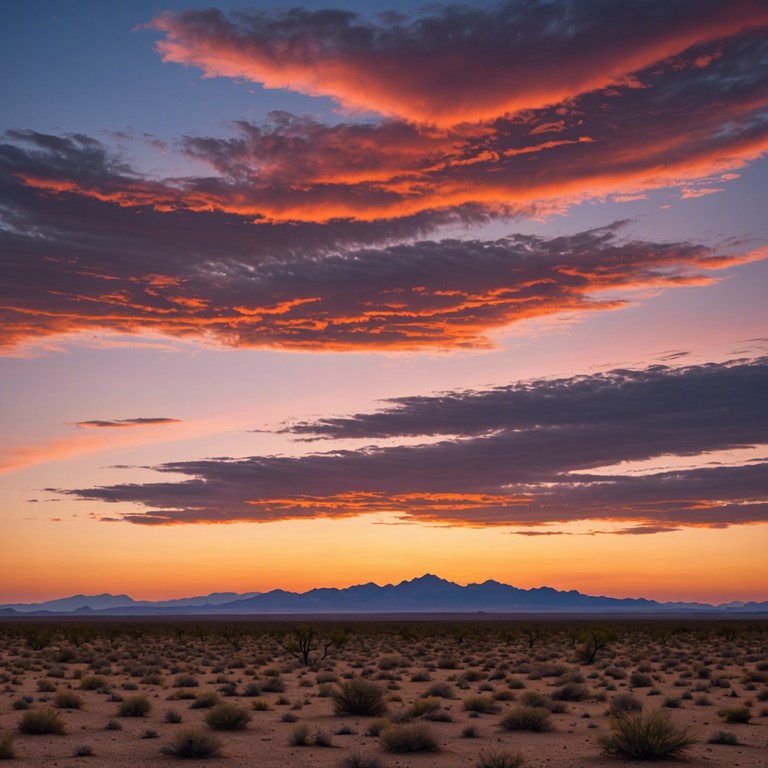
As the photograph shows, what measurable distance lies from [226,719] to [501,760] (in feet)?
29.1

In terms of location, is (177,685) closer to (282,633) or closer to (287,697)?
(287,697)

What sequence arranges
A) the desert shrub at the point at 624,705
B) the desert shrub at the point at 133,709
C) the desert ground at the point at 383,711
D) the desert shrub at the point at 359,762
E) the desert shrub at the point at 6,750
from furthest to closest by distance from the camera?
the desert shrub at the point at 624,705 → the desert shrub at the point at 133,709 → the desert ground at the point at 383,711 → the desert shrub at the point at 6,750 → the desert shrub at the point at 359,762

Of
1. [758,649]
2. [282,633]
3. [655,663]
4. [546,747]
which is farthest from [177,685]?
[282,633]

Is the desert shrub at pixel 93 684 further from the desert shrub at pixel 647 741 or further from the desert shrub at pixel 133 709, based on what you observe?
the desert shrub at pixel 647 741

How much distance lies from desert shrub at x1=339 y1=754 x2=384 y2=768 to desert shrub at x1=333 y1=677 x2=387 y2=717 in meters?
8.50

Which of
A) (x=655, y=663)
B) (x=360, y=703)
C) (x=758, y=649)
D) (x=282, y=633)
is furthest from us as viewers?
(x=282, y=633)

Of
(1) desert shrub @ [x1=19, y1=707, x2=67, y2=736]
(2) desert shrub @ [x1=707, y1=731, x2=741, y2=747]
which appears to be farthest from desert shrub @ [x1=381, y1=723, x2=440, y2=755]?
(1) desert shrub @ [x1=19, y1=707, x2=67, y2=736]

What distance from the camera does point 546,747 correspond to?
2133 cm

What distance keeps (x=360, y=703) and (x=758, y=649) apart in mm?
42224

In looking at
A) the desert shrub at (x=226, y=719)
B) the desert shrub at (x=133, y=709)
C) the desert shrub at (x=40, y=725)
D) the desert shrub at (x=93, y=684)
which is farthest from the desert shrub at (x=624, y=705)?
the desert shrub at (x=93, y=684)

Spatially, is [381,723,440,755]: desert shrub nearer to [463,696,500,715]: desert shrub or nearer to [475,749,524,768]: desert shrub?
[475,749,524,768]: desert shrub

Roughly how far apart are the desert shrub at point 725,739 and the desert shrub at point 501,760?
6.31 meters

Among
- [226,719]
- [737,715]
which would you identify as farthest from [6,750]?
[737,715]

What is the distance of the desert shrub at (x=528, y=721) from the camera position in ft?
78.2
